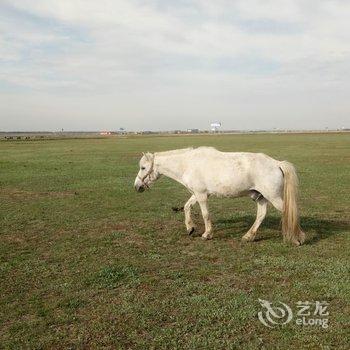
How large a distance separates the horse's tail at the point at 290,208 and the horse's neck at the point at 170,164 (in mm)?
2828

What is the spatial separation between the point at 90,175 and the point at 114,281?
1937 centimetres

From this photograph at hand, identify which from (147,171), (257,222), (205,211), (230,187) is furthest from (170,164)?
(257,222)

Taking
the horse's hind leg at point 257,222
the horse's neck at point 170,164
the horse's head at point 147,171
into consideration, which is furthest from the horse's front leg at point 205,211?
the horse's head at point 147,171

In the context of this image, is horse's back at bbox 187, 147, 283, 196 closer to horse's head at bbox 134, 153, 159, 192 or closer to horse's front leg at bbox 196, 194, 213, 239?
horse's front leg at bbox 196, 194, 213, 239

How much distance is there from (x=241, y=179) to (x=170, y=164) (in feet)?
7.38

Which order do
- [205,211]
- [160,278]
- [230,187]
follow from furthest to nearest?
1. [205,211]
2. [230,187]
3. [160,278]

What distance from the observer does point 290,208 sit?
9.54 m

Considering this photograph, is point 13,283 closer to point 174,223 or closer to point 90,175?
point 174,223

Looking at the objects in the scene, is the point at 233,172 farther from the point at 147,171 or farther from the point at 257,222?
the point at 147,171

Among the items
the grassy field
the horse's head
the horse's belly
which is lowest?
the grassy field

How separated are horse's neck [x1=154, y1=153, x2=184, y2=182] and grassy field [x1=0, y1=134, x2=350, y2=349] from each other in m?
1.74

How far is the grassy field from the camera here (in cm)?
560

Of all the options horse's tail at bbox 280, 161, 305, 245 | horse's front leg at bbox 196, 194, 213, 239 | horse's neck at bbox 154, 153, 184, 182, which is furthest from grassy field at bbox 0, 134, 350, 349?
horse's neck at bbox 154, 153, 184, 182

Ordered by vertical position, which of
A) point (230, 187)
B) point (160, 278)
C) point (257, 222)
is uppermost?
point (230, 187)
